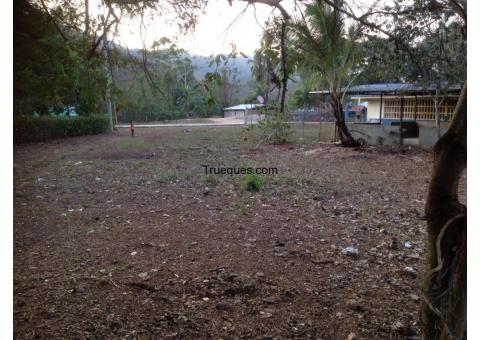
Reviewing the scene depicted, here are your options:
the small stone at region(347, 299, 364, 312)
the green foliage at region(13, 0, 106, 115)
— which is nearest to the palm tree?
the green foliage at region(13, 0, 106, 115)

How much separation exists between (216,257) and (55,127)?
13.8 meters

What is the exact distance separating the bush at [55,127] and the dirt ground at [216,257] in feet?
23.1

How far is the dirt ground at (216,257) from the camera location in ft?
7.62

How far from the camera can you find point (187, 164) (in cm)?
881

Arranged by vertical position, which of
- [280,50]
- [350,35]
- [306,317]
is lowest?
[306,317]

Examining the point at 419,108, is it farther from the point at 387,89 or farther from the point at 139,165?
the point at 139,165

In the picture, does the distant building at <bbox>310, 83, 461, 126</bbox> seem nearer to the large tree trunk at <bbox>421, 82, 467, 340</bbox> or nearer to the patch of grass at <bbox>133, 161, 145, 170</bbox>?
the patch of grass at <bbox>133, 161, 145, 170</bbox>

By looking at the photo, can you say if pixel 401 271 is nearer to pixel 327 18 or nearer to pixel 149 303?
pixel 149 303

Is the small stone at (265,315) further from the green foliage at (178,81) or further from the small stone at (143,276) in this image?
the green foliage at (178,81)

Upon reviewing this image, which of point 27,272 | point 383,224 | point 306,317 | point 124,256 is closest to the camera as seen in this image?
point 306,317

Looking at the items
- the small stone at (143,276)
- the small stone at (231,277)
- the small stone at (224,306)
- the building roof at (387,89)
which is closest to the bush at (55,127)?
the building roof at (387,89)

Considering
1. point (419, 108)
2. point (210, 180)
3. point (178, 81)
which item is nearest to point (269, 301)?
point (178, 81)

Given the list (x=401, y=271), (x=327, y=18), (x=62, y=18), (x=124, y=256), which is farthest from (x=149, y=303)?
(x=327, y=18)

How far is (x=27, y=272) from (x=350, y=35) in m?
8.68
